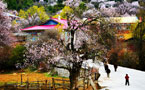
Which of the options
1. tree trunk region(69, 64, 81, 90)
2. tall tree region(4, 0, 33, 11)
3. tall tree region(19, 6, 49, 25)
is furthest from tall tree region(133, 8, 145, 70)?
tall tree region(4, 0, 33, 11)

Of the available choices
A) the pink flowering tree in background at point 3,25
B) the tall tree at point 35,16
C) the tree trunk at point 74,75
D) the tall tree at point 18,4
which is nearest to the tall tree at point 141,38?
the tree trunk at point 74,75

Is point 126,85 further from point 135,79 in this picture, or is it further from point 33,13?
point 33,13

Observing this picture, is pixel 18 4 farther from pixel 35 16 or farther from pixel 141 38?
pixel 141 38

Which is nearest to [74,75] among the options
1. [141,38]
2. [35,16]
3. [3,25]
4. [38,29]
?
[3,25]

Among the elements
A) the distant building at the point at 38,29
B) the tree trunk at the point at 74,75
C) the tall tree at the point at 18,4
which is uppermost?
the tall tree at the point at 18,4

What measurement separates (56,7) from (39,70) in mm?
40408

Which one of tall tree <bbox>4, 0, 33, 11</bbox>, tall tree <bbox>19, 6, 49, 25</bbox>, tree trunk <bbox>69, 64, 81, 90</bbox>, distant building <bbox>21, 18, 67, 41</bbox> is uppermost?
tall tree <bbox>4, 0, 33, 11</bbox>

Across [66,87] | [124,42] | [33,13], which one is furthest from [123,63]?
[33,13]

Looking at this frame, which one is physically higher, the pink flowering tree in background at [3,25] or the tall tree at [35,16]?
the tall tree at [35,16]

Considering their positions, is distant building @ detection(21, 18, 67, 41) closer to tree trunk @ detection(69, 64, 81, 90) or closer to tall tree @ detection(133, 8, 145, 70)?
tall tree @ detection(133, 8, 145, 70)

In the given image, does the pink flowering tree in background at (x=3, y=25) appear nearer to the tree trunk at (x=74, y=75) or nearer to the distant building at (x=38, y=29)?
the tree trunk at (x=74, y=75)

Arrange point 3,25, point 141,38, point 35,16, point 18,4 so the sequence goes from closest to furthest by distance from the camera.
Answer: point 3,25
point 141,38
point 35,16
point 18,4

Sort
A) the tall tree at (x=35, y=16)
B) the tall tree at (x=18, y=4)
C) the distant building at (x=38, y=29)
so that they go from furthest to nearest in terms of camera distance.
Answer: the tall tree at (x=18, y=4) < the tall tree at (x=35, y=16) < the distant building at (x=38, y=29)

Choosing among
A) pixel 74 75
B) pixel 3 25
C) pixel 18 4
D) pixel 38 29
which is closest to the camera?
pixel 74 75
